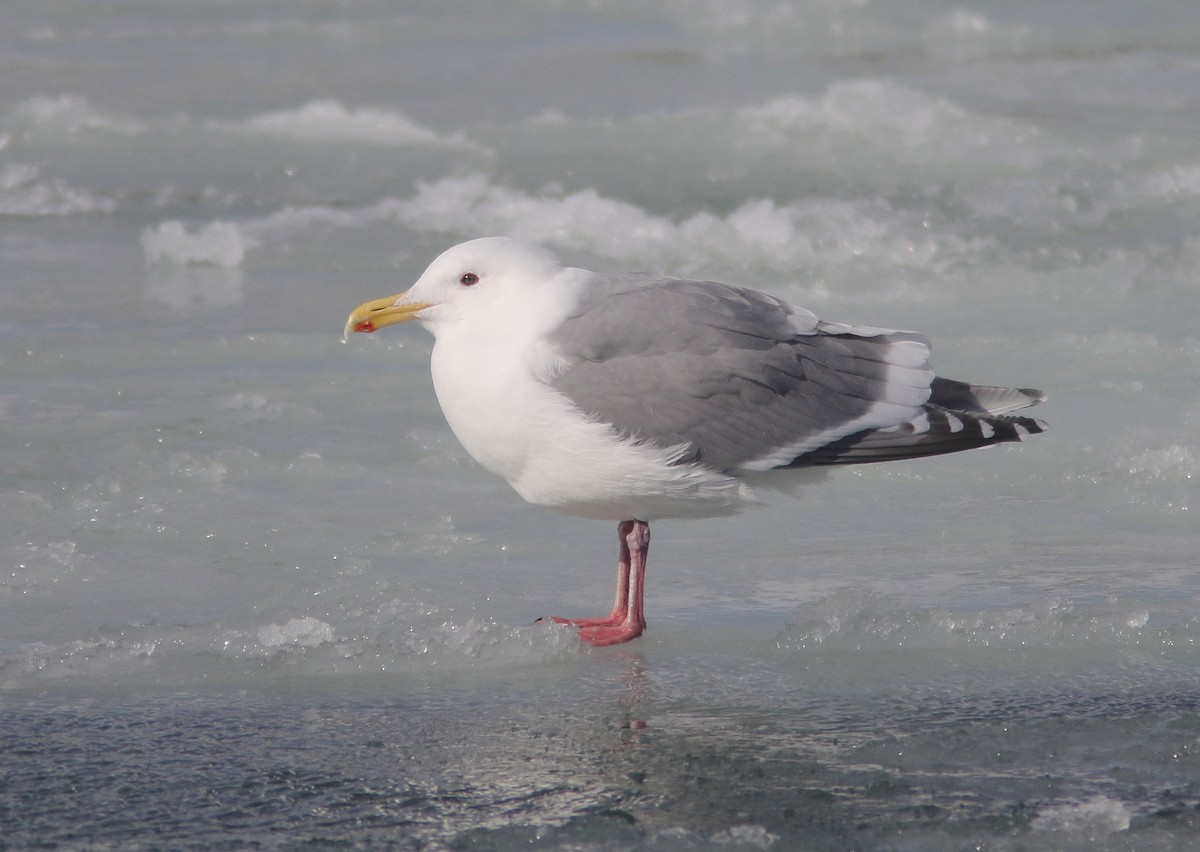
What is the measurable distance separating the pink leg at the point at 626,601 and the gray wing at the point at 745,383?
315mm

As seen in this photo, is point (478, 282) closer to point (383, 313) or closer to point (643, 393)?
point (383, 313)

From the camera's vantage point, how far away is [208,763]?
3.00 meters

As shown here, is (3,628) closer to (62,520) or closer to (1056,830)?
(62,520)

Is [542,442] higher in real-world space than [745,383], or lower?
lower

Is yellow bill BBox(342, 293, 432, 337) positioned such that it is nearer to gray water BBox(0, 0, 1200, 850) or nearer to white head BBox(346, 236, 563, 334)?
white head BBox(346, 236, 563, 334)

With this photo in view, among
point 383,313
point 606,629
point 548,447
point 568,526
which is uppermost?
point 383,313

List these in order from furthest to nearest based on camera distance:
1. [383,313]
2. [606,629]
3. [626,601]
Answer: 1. [383,313]
2. [626,601]
3. [606,629]

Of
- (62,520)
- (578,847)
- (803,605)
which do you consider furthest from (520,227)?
(578,847)

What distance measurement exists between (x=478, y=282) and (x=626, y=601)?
94 centimetres

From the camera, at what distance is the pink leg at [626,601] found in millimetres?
3865

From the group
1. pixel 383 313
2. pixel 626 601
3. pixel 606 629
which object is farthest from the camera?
pixel 383 313

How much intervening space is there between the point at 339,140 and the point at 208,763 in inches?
348

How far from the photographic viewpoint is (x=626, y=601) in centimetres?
407

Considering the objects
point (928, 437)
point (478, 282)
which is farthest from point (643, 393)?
point (928, 437)
